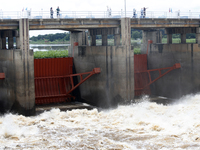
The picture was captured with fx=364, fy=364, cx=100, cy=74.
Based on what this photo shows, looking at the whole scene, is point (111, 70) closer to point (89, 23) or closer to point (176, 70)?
point (89, 23)

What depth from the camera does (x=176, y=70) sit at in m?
38.0

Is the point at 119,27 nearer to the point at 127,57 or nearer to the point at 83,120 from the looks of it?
the point at 127,57

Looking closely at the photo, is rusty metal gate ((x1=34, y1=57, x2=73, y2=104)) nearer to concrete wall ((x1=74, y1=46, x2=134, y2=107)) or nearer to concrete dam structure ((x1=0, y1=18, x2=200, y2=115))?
concrete dam structure ((x1=0, y1=18, x2=200, y2=115))

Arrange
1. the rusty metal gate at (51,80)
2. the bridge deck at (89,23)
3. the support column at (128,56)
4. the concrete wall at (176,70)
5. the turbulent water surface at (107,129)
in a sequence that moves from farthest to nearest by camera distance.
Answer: the concrete wall at (176,70) → the rusty metal gate at (51,80) → the support column at (128,56) → the bridge deck at (89,23) → the turbulent water surface at (107,129)

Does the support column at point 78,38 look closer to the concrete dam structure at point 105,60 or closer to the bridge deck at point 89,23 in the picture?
the concrete dam structure at point 105,60

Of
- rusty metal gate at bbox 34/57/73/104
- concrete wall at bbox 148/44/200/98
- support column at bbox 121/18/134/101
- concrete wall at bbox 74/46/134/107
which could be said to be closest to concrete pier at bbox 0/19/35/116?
rusty metal gate at bbox 34/57/73/104

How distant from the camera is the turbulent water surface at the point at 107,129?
2223 cm

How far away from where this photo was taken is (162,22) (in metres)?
35.6

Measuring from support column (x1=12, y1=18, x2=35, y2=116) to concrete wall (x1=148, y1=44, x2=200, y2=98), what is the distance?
16.2 meters

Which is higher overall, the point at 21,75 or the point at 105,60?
the point at 105,60

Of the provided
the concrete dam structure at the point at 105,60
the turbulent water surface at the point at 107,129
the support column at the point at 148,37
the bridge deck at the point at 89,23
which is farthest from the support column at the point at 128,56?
the support column at the point at 148,37

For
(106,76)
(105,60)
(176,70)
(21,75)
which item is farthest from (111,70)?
(176,70)

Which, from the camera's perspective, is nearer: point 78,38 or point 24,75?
point 24,75

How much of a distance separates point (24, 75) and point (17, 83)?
83cm
